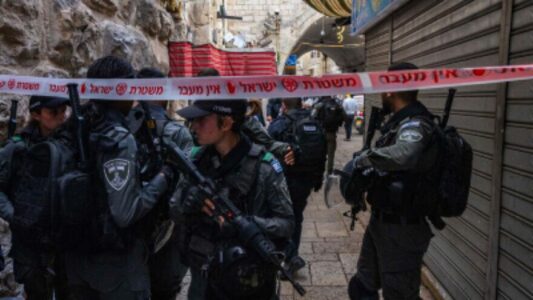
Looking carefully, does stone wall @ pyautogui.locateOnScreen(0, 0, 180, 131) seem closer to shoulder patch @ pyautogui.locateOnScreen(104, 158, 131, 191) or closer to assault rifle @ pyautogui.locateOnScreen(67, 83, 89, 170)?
assault rifle @ pyautogui.locateOnScreen(67, 83, 89, 170)

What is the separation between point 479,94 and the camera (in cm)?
300

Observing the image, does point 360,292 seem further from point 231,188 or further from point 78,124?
point 78,124

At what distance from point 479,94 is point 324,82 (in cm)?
152

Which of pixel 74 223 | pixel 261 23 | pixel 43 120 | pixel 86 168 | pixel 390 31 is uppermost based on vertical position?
pixel 261 23

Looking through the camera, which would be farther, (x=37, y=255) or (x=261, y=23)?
(x=261, y=23)

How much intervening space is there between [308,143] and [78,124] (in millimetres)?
2699

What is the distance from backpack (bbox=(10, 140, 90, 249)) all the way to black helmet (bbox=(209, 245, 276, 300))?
68 centimetres

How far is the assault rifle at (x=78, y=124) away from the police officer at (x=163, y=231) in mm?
367

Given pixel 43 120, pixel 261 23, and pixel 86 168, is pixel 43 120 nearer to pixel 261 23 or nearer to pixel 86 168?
pixel 86 168

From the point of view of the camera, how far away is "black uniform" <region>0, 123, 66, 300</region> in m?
2.20

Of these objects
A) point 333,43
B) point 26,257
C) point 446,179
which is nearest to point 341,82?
point 446,179

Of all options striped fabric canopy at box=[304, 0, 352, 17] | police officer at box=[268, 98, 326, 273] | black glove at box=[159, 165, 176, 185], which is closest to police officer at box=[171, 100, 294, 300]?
black glove at box=[159, 165, 176, 185]

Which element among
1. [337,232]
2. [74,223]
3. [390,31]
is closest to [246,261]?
[74,223]

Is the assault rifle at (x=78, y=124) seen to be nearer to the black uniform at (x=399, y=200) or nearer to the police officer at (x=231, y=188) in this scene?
the police officer at (x=231, y=188)
